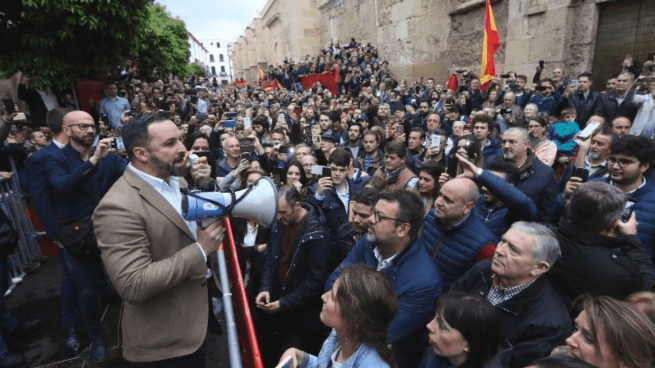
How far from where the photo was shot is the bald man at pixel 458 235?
90.9 inches

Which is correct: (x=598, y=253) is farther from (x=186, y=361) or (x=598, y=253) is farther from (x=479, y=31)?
(x=479, y=31)

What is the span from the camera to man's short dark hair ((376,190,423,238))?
2.15m

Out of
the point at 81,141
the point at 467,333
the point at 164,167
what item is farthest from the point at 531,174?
the point at 81,141

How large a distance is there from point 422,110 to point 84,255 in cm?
697

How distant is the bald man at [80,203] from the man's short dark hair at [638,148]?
3592 mm

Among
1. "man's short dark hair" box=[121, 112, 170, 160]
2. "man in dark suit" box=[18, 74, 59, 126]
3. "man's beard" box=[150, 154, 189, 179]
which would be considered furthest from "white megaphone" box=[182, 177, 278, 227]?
"man in dark suit" box=[18, 74, 59, 126]

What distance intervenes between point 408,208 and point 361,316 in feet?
2.73

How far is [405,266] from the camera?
2.07 meters

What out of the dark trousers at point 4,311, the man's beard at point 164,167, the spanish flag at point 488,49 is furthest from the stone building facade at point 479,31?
the dark trousers at point 4,311

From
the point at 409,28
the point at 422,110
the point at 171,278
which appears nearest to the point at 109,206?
the point at 171,278

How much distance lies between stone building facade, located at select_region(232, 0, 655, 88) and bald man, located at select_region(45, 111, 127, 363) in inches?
398

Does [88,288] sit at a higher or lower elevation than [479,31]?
lower

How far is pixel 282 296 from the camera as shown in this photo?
9.08ft

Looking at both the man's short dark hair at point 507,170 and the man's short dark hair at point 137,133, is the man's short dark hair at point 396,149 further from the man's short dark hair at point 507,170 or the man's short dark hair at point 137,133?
the man's short dark hair at point 137,133
